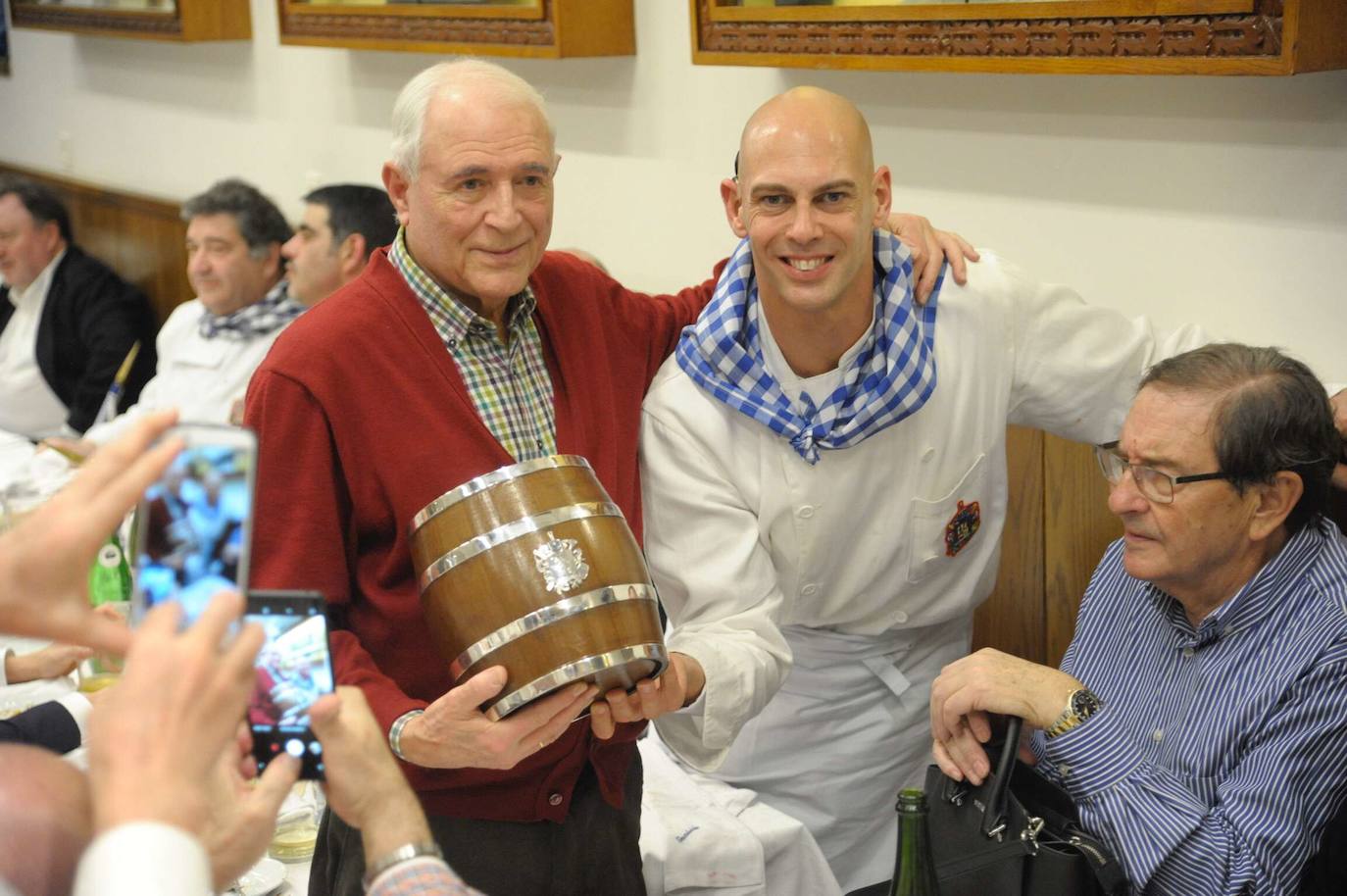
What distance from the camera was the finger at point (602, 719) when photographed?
70.0 inches

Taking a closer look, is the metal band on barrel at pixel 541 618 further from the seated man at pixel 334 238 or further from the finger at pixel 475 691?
the seated man at pixel 334 238

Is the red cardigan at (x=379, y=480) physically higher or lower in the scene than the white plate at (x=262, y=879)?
higher

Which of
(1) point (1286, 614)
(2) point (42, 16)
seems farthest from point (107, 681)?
(2) point (42, 16)

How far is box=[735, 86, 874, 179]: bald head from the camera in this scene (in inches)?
89.9

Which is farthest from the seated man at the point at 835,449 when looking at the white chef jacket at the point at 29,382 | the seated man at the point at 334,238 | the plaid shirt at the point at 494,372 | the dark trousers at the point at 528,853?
the white chef jacket at the point at 29,382

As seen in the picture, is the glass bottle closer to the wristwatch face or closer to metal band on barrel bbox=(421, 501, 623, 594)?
the wristwatch face

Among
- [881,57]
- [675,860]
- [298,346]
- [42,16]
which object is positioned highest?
[42,16]

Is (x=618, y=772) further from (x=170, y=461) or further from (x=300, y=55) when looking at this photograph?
(x=300, y=55)

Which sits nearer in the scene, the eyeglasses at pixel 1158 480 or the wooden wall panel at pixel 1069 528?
the eyeglasses at pixel 1158 480

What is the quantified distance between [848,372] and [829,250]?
0.22 meters

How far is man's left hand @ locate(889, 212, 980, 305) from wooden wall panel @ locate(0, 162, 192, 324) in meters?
4.22

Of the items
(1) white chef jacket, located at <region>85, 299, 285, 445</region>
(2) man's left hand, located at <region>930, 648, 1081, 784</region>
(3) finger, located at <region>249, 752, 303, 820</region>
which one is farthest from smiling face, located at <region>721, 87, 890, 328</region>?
(1) white chef jacket, located at <region>85, 299, 285, 445</region>

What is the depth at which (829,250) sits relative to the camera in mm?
2281

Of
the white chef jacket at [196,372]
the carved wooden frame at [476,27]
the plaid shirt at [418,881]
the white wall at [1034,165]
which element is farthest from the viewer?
the white chef jacket at [196,372]
